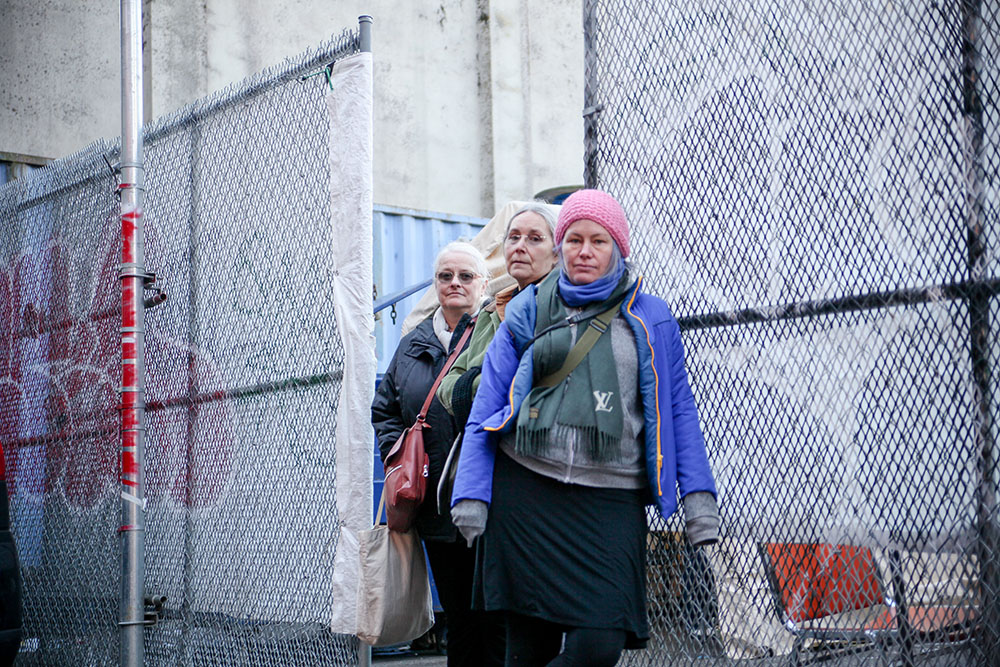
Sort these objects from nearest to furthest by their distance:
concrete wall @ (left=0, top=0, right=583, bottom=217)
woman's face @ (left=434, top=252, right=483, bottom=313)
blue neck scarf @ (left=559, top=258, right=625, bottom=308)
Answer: blue neck scarf @ (left=559, top=258, right=625, bottom=308)
woman's face @ (left=434, top=252, right=483, bottom=313)
concrete wall @ (left=0, top=0, right=583, bottom=217)

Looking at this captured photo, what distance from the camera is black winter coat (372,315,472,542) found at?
160 inches

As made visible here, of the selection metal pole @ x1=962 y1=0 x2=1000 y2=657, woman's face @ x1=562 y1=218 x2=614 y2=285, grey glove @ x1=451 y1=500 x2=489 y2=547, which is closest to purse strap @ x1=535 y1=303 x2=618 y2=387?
woman's face @ x1=562 y1=218 x2=614 y2=285

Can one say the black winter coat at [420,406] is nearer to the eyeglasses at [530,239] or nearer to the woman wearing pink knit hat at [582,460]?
the eyeglasses at [530,239]

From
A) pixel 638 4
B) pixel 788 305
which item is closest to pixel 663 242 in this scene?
pixel 788 305

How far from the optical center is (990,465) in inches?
107

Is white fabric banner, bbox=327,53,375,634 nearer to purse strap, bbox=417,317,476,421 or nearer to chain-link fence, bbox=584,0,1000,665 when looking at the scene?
purse strap, bbox=417,317,476,421

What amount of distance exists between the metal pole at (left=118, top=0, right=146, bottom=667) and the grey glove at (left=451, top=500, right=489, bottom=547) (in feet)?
8.15

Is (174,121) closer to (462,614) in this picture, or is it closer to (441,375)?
(441,375)

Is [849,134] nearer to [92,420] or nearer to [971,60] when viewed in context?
[971,60]

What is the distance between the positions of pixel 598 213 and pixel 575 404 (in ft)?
1.89

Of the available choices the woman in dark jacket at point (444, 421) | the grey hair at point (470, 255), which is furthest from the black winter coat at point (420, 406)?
the grey hair at point (470, 255)

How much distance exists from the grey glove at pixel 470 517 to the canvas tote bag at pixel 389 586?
1.09 meters

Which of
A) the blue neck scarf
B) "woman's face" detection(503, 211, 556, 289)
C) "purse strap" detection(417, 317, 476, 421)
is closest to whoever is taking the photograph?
the blue neck scarf

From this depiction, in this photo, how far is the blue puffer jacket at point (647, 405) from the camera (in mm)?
3053
